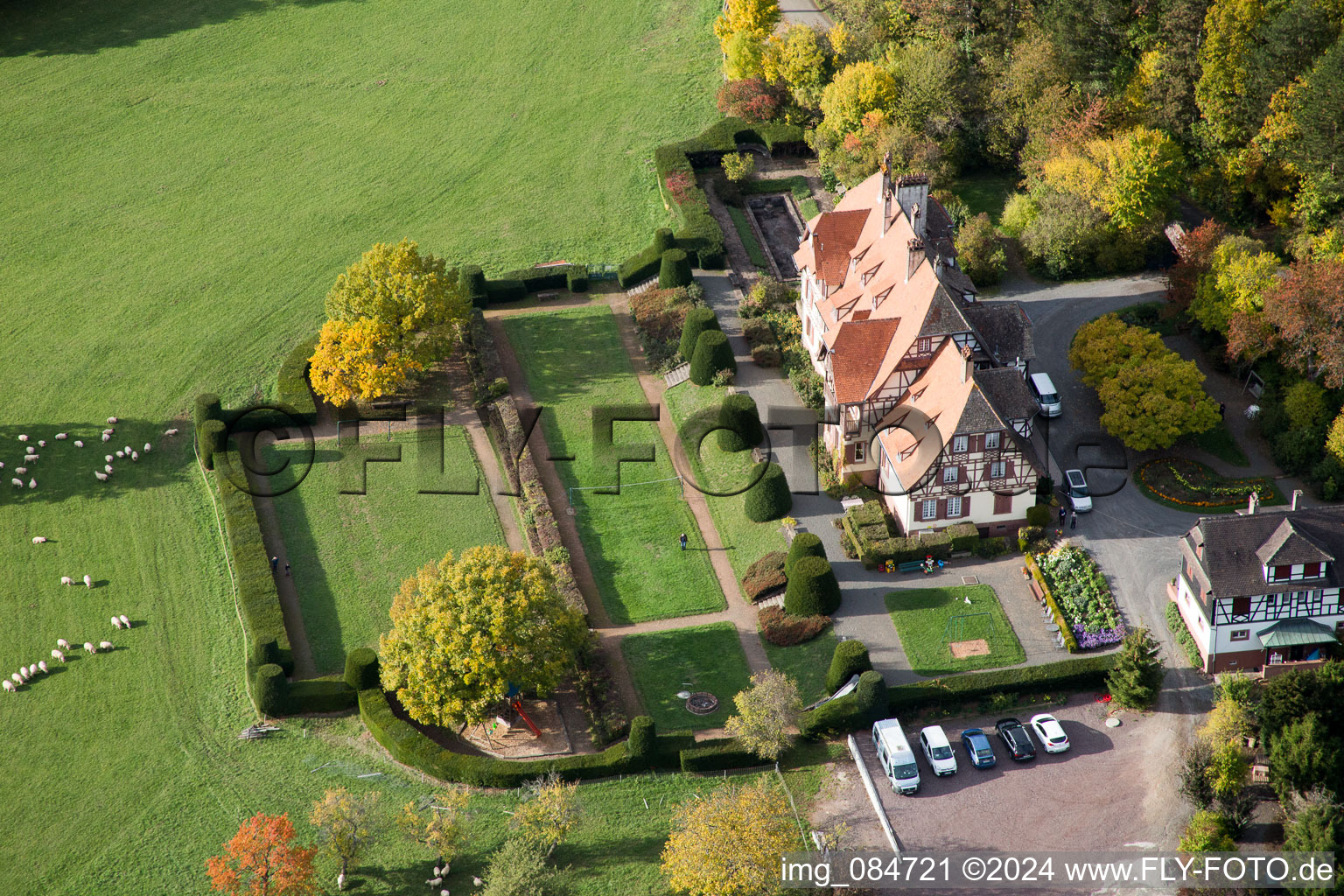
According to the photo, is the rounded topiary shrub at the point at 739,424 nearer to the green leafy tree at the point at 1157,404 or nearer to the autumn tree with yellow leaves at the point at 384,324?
the autumn tree with yellow leaves at the point at 384,324

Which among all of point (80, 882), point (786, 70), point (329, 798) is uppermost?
point (786, 70)

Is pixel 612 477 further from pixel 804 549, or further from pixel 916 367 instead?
pixel 916 367

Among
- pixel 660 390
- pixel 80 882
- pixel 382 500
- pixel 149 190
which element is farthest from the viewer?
pixel 149 190

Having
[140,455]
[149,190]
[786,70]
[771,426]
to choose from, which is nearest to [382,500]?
[140,455]

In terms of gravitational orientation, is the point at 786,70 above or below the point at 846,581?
above

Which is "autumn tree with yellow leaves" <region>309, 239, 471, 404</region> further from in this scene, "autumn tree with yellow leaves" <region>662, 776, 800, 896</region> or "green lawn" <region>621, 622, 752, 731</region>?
"autumn tree with yellow leaves" <region>662, 776, 800, 896</region>

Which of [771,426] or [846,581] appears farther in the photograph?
[771,426]

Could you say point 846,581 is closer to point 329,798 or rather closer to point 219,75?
point 329,798
